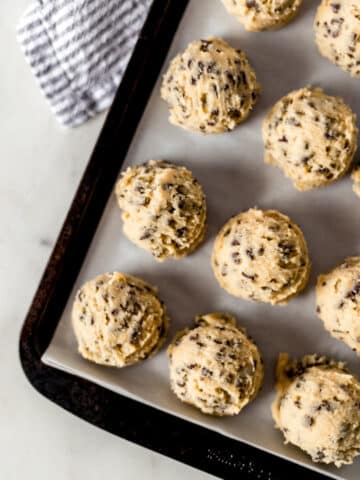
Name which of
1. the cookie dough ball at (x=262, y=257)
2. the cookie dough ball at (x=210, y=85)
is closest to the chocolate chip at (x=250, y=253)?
the cookie dough ball at (x=262, y=257)

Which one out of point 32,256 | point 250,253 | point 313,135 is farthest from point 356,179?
point 32,256

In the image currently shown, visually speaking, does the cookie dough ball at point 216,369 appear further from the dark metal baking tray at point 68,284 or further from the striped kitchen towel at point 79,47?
the striped kitchen towel at point 79,47

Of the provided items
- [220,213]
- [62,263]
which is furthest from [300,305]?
[62,263]

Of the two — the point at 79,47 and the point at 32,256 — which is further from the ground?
the point at 79,47

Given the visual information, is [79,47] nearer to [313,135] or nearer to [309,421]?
[313,135]

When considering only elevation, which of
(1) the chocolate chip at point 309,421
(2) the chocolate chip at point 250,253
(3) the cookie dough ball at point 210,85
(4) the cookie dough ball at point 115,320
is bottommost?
(1) the chocolate chip at point 309,421

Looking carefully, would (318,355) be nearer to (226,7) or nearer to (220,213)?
(220,213)

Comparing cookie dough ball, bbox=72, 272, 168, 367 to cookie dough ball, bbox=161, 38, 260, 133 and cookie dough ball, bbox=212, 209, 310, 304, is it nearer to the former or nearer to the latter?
cookie dough ball, bbox=212, 209, 310, 304

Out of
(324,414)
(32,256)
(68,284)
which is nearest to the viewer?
(324,414)
